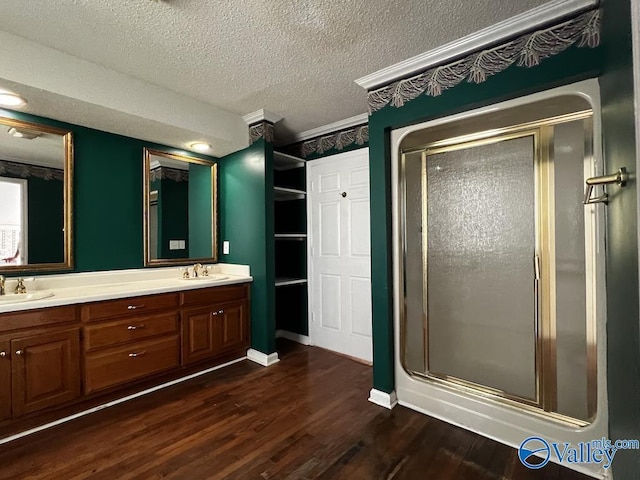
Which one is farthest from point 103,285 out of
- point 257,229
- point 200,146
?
point 200,146

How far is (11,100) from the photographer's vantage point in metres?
1.89

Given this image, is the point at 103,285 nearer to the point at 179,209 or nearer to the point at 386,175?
the point at 179,209

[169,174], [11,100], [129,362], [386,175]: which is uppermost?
[11,100]

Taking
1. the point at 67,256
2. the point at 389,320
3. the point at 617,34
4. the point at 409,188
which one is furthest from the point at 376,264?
the point at 67,256

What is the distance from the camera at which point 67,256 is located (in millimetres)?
2297

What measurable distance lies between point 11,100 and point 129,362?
1.96 meters

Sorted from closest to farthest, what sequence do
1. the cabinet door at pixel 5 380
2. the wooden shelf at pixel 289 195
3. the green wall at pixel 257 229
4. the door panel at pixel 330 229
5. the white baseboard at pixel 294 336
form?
1. the cabinet door at pixel 5 380
2. the green wall at pixel 257 229
3. the door panel at pixel 330 229
4. the wooden shelf at pixel 289 195
5. the white baseboard at pixel 294 336

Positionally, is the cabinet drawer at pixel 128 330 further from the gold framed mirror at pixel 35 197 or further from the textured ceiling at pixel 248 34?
the textured ceiling at pixel 248 34

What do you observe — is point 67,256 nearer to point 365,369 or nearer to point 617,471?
point 365,369

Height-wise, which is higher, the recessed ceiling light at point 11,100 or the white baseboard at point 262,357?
the recessed ceiling light at point 11,100

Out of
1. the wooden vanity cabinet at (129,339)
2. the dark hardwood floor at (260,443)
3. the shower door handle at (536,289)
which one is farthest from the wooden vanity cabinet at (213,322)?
the shower door handle at (536,289)

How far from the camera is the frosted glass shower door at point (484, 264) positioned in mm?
1812

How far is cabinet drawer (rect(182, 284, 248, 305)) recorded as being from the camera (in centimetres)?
256

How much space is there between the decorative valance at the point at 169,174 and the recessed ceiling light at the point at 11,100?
97cm
